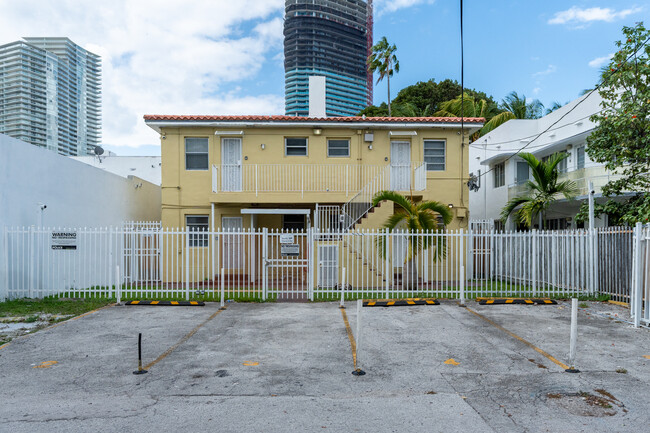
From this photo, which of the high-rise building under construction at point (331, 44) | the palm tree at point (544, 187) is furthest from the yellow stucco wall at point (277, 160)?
the high-rise building under construction at point (331, 44)

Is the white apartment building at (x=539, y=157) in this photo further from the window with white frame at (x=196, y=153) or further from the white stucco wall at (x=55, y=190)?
the white stucco wall at (x=55, y=190)

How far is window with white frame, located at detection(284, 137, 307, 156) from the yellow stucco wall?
19 cm

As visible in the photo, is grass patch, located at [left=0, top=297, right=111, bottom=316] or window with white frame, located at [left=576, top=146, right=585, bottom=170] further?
window with white frame, located at [left=576, top=146, right=585, bottom=170]

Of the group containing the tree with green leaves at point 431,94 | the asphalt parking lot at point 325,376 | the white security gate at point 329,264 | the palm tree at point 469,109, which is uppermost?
the tree with green leaves at point 431,94

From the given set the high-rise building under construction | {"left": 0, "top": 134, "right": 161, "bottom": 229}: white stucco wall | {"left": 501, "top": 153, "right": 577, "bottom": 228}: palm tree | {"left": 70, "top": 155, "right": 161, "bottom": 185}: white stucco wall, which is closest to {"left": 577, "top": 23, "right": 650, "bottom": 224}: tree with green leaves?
{"left": 501, "top": 153, "right": 577, "bottom": 228}: palm tree

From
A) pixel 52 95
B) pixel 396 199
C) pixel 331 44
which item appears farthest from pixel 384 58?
pixel 331 44

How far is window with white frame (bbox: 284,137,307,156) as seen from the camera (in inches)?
697

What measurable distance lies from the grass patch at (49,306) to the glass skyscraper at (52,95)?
38756 mm

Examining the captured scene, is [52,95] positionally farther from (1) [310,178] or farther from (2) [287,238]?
(2) [287,238]

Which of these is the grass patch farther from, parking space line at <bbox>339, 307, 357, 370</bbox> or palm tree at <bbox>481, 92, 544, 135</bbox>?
palm tree at <bbox>481, 92, 544, 135</bbox>

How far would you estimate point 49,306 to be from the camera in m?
11.1

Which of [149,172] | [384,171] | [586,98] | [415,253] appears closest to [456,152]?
[384,171]

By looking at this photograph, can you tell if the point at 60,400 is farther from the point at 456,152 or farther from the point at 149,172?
the point at 149,172

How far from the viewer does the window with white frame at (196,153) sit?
17.5m
